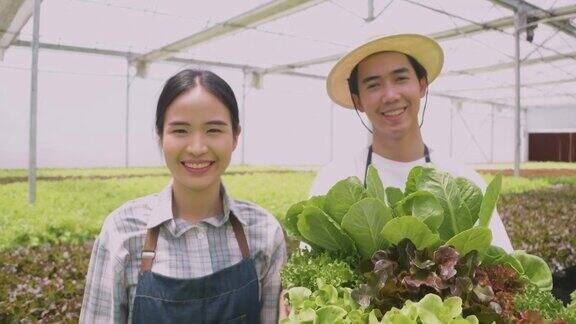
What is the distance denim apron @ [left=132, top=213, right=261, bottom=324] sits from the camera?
1620 millimetres

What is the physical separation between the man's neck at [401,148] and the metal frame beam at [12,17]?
1041 cm

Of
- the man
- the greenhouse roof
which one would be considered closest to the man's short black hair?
the man

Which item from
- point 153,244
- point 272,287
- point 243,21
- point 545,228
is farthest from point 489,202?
point 243,21

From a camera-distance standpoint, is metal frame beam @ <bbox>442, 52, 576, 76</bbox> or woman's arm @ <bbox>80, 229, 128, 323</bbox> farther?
metal frame beam @ <bbox>442, 52, 576, 76</bbox>

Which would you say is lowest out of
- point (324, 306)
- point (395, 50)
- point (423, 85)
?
point (324, 306)

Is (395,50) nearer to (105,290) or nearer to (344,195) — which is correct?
(344,195)

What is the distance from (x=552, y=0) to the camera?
11.8 meters

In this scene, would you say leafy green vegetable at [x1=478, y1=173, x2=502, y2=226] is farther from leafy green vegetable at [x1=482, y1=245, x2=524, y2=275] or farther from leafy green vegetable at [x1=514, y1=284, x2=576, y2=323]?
leafy green vegetable at [x1=514, y1=284, x2=576, y2=323]

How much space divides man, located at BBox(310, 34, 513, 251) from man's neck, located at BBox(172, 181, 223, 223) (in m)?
0.37

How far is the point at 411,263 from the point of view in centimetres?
116

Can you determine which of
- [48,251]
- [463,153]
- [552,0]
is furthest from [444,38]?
[463,153]


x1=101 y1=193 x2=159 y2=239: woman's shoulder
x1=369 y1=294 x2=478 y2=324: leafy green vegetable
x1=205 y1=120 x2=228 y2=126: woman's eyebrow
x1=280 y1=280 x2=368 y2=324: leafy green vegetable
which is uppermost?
x1=205 y1=120 x2=228 y2=126: woman's eyebrow

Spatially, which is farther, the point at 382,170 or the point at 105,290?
the point at 382,170

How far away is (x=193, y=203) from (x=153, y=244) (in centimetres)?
20
